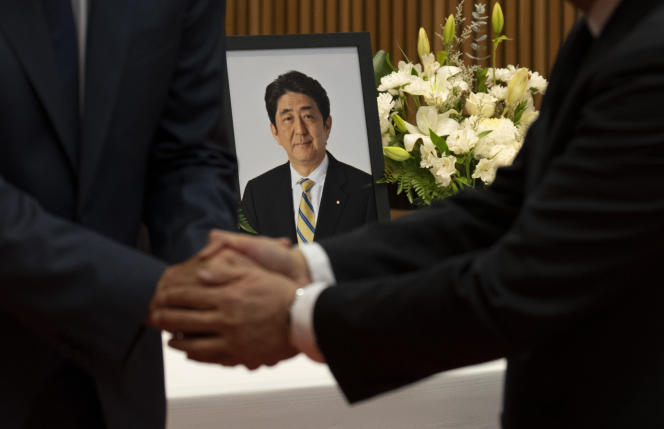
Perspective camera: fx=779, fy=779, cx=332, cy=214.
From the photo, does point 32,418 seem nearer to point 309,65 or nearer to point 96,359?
point 96,359

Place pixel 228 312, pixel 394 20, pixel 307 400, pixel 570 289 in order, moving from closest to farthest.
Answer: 1. pixel 570 289
2. pixel 228 312
3. pixel 307 400
4. pixel 394 20

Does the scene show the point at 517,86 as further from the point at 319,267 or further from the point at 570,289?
the point at 570,289

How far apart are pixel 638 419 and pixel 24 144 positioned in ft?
2.60

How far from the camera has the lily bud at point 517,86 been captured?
1984mm

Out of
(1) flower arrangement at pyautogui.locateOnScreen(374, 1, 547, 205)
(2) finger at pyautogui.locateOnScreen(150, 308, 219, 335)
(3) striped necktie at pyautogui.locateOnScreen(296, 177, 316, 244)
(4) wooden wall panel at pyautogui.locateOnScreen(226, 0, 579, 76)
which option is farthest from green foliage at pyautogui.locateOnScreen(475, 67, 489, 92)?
(4) wooden wall panel at pyautogui.locateOnScreen(226, 0, 579, 76)

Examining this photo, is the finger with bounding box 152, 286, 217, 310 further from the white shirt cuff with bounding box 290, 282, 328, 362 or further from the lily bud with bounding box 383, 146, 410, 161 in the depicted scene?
the lily bud with bounding box 383, 146, 410, 161

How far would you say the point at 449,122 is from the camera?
1951 millimetres

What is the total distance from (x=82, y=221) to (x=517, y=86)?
1.31 m

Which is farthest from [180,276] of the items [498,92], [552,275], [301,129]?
[498,92]

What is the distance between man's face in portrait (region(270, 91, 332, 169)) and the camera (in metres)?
1.96

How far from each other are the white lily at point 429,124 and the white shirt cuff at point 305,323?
91cm

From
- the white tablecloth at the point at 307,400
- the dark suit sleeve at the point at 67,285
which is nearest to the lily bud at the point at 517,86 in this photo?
the white tablecloth at the point at 307,400

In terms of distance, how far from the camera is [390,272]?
122 centimetres

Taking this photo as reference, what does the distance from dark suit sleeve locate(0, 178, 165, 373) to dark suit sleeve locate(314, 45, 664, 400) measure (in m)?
0.26
